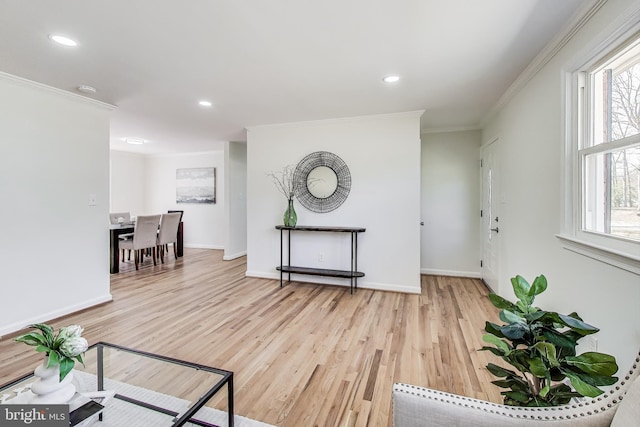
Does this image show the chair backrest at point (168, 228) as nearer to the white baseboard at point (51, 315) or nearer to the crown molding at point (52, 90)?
the white baseboard at point (51, 315)

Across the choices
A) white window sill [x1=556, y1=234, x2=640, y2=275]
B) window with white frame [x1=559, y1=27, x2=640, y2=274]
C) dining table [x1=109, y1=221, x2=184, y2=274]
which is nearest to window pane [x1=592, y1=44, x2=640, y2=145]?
window with white frame [x1=559, y1=27, x2=640, y2=274]

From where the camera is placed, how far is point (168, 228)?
19.0 feet

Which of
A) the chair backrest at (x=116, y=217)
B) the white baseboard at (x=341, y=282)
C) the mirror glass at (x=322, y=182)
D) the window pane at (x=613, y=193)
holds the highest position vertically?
the mirror glass at (x=322, y=182)

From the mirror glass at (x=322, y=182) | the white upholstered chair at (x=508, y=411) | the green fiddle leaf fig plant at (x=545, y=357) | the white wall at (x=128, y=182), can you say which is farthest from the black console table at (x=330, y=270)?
the white wall at (x=128, y=182)

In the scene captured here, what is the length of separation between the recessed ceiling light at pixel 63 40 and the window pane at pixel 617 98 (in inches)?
137

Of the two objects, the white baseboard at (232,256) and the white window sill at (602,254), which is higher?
the white window sill at (602,254)

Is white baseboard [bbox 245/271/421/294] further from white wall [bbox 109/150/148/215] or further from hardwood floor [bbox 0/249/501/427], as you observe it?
white wall [bbox 109/150/148/215]

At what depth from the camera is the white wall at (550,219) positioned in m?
1.44

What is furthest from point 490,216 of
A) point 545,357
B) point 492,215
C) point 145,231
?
point 145,231

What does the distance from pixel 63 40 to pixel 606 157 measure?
12.0ft

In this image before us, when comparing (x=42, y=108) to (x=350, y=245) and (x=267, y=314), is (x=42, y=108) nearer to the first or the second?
(x=267, y=314)

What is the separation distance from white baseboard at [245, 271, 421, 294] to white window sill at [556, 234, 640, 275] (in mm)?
2054

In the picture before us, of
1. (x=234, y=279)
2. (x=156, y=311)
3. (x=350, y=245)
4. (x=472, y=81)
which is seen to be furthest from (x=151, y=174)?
(x=472, y=81)

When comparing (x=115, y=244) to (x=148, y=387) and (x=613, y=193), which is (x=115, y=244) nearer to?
(x=148, y=387)
